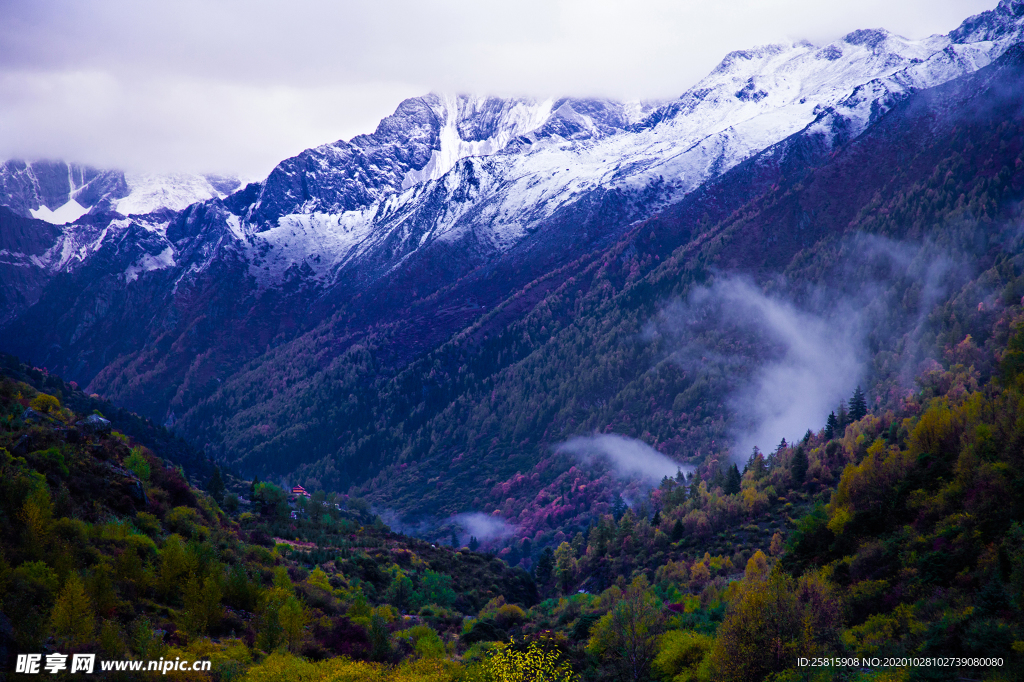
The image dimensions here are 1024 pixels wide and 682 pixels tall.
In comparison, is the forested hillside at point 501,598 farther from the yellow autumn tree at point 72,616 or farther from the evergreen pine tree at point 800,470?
the evergreen pine tree at point 800,470

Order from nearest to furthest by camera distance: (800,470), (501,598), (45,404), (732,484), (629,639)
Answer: (629,639), (45,404), (501,598), (800,470), (732,484)

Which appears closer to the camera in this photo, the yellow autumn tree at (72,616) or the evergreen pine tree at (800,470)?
the yellow autumn tree at (72,616)

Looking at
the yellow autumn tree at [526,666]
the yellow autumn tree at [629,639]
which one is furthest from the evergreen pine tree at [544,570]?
the yellow autumn tree at [526,666]

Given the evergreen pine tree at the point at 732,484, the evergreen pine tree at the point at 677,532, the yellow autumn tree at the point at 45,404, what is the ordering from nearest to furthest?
the yellow autumn tree at the point at 45,404
the evergreen pine tree at the point at 677,532
the evergreen pine tree at the point at 732,484

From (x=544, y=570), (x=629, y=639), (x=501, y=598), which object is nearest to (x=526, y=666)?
(x=629, y=639)

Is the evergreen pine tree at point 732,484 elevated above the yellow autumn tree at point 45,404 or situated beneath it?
elevated above

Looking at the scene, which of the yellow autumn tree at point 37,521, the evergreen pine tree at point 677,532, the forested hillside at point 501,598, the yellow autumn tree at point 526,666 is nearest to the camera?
the forested hillside at point 501,598

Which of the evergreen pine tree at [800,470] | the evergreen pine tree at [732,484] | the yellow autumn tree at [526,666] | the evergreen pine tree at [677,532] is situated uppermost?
the evergreen pine tree at [732,484]

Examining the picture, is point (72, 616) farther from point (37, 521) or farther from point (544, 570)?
point (544, 570)

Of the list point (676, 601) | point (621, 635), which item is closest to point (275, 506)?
point (676, 601)

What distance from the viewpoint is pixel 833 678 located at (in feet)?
132

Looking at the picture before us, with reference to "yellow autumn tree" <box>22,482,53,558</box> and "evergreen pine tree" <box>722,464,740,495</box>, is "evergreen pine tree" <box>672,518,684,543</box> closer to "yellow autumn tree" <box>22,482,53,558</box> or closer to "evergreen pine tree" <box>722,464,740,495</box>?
"evergreen pine tree" <box>722,464,740,495</box>

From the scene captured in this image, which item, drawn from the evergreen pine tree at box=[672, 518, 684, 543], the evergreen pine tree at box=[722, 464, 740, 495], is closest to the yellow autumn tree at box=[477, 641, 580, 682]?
the evergreen pine tree at box=[672, 518, 684, 543]

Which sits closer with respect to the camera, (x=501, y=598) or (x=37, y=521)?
(x=37, y=521)
